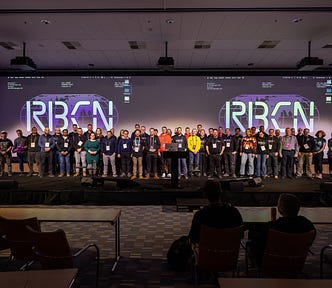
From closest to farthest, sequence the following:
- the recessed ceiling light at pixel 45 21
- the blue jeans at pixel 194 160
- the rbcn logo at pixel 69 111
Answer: the recessed ceiling light at pixel 45 21 < the blue jeans at pixel 194 160 < the rbcn logo at pixel 69 111

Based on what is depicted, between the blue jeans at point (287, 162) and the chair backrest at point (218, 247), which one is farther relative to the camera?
the blue jeans at point (287, 162)

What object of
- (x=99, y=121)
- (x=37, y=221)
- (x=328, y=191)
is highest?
(x=99, y=121)

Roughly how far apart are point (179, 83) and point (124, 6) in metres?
5.73

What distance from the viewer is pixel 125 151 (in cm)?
1023

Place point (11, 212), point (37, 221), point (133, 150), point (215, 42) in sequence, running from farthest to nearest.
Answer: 1. point (133, 150)
2. point (215, 42)
3. point (11, 212)
4. point (37, 221)

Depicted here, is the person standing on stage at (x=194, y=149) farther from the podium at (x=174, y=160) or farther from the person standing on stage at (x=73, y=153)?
the person standing on stage at (x=73, y=153)

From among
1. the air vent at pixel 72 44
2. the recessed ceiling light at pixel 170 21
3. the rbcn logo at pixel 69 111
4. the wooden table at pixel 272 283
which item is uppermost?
the air vent at pixel 72 44

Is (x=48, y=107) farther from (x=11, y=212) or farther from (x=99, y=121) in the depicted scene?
(x=11, y=212)

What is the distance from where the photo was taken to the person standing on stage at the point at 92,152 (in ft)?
33.5

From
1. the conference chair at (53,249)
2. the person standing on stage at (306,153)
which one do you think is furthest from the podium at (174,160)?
the conference chair at (53,249)

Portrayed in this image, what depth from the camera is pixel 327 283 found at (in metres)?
1.84

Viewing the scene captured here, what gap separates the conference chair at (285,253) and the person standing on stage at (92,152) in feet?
26.0

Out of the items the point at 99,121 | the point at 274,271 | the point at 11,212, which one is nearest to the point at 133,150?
the point at 99,121

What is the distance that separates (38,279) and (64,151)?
29.0 ft
